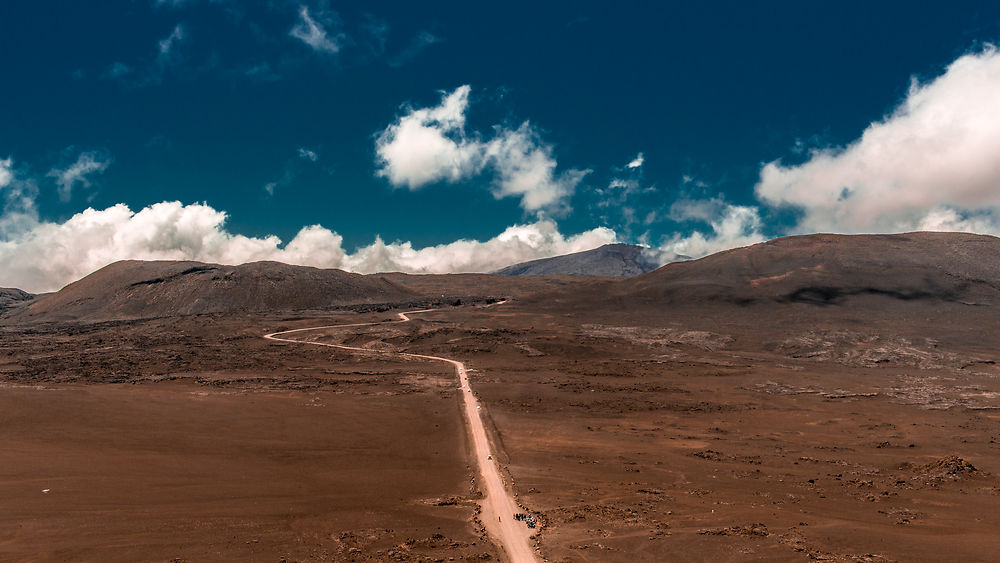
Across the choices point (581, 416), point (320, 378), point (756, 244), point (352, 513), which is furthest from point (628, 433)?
point (756, 244)

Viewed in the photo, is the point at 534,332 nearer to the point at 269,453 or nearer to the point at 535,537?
the point at 269,453

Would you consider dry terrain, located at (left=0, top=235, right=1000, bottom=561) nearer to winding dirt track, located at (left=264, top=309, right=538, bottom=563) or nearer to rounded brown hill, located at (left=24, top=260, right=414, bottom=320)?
winding dirt track, located at (left=264, top=309, right=538, bottom=563)

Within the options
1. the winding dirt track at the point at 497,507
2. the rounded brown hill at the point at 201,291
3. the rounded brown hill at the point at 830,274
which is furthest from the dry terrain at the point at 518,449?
the rounded brown hill at the point at 201,291

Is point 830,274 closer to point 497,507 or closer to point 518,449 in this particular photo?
point 518,449

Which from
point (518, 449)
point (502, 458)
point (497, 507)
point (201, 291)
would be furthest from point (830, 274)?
point (201, 291)

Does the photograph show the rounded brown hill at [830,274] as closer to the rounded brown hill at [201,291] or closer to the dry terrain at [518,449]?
the dry terrain at [518,449]
